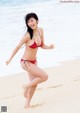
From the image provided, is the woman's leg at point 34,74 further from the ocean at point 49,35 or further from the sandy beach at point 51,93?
the ocean at point 49,35

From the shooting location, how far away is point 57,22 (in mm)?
16812

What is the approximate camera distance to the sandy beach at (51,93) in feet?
17.0

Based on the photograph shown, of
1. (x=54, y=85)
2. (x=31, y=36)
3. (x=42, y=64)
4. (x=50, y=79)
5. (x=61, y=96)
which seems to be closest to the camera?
(x=31, y=36)

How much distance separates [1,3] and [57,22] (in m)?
9.38

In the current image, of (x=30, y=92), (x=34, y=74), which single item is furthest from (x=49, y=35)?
(x=34, y=74)

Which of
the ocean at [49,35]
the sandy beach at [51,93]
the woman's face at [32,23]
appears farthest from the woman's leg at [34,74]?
the ocean at [49,35]

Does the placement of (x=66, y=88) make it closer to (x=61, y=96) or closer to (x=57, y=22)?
(x=61, y=96)

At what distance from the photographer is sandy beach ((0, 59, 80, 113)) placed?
519 centimetres

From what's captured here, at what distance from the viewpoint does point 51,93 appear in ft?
19.8

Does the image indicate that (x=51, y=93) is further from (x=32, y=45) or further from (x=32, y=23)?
(x=32, y=23)

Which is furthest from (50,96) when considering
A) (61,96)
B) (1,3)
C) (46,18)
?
(1,3)

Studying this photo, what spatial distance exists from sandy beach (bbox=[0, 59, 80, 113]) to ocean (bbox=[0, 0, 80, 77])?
0.90 meters

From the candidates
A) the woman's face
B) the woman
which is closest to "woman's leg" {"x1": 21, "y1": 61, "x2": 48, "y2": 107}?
the woman

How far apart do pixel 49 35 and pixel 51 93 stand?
7.85 meters
